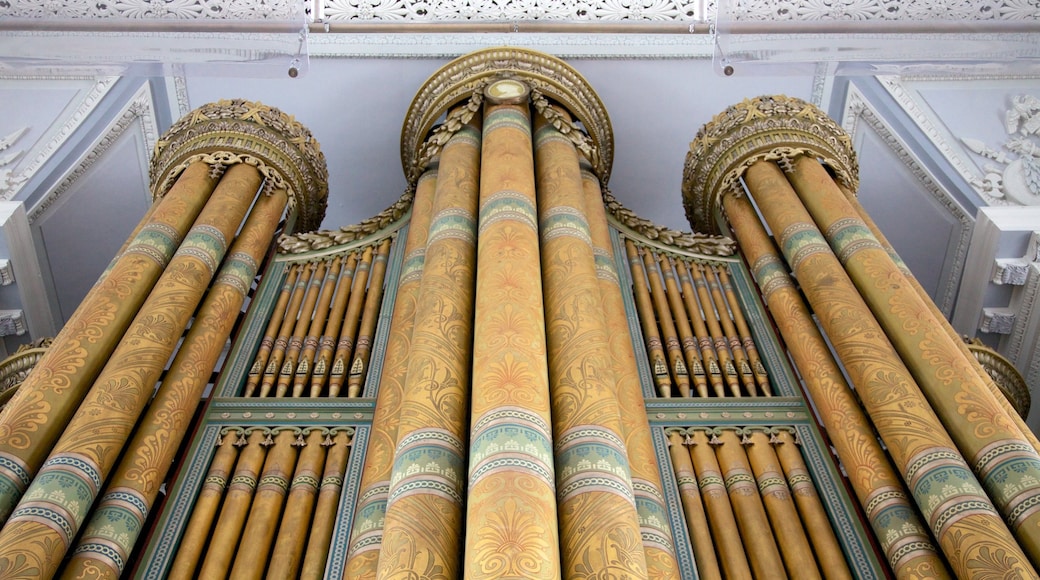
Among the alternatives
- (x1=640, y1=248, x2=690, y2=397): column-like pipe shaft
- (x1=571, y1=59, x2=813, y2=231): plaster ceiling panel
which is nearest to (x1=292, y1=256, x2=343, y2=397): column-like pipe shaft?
(x1=640, y1=248, x2=690, y2=397): column-like pipe shaft

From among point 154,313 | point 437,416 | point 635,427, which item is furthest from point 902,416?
point 154,313

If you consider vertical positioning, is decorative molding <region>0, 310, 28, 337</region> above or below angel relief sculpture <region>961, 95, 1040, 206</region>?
below

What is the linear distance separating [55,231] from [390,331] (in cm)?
248

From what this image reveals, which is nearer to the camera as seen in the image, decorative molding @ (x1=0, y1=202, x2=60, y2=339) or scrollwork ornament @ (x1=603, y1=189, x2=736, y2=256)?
scrollwork ornament @ (x1=603, y1=189, x2=736, y2=256)

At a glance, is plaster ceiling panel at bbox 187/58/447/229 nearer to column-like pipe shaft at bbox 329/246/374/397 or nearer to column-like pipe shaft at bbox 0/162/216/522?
column-like pipe shaft at bbox 329/246/374/397

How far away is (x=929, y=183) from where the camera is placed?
17.0 feet

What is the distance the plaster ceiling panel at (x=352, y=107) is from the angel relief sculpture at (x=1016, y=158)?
2.81 meters

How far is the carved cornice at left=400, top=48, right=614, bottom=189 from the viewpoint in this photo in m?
4.71

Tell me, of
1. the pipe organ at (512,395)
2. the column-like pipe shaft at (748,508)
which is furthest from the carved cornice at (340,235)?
the column-like pipe shaft at (748,508)

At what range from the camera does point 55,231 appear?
16.9ft

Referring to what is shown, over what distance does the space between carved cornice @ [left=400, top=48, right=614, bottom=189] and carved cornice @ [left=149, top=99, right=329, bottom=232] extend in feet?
1.62

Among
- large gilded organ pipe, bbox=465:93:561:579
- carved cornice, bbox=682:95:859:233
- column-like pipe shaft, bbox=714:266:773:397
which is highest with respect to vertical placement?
carved cornice, bbox=682:95:859:233

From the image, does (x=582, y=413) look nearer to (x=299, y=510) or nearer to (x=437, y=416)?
(x=437, y=416)

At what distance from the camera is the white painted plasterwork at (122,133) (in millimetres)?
5152
